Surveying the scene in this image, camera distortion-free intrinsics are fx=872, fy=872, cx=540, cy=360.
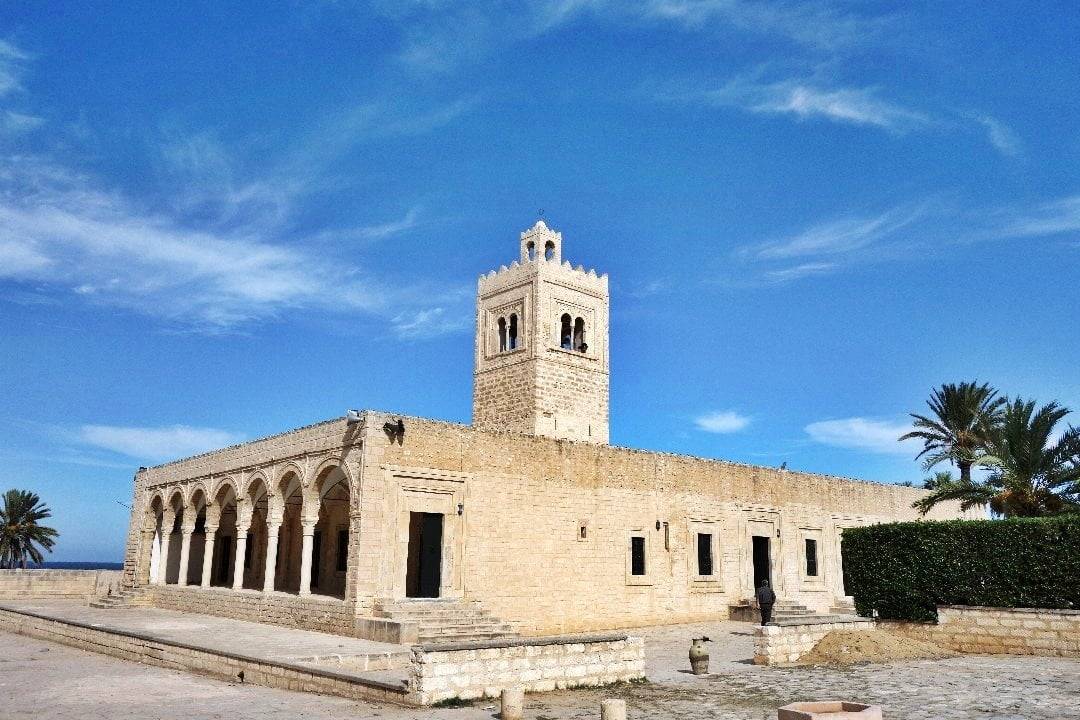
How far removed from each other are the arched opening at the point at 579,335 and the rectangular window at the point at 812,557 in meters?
11.3

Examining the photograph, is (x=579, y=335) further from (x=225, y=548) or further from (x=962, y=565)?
(x=962, y=565)

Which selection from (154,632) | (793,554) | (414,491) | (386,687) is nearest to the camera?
(386,687)

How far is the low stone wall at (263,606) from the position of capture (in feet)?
59.7

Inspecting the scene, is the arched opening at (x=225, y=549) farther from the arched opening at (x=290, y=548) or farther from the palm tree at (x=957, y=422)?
the palm tree at (x=957, y=422)

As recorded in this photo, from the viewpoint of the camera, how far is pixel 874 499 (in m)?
30.0

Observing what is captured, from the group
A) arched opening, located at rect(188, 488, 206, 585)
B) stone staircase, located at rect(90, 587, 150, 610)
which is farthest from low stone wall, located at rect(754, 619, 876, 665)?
arched opening, located at rect(188, 488, 206, 585)

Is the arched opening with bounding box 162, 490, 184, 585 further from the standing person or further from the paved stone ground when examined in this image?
the standing person

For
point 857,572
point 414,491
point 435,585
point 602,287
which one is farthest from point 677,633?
point 602,287

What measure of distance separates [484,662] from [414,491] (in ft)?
28.0

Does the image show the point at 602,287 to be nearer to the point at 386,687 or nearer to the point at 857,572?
the point at 857,572

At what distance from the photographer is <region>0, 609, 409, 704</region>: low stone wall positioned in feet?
36.0

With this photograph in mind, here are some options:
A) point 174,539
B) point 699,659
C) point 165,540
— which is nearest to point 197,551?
point 174,539

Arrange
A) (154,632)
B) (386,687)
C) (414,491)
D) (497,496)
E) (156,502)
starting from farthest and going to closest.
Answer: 1. (156,502)
2. (497,496)
3. (414,491)
4. (154,632)
5. (386,687)

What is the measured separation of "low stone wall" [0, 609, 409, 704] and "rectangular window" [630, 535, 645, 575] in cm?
1238
